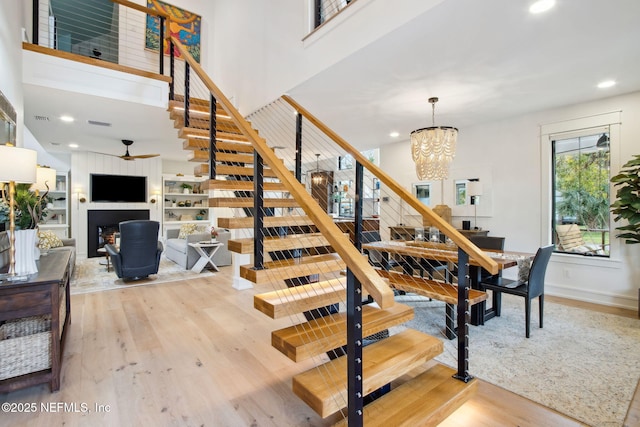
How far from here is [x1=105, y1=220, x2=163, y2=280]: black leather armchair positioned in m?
5.11

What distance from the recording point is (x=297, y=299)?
1.88 meters

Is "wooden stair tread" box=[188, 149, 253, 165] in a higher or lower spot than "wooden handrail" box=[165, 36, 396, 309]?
higher

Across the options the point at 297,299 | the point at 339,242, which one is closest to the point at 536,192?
the point at 297,299

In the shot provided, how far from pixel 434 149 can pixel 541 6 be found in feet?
5.44

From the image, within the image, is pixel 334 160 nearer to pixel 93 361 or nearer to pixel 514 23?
pixel 514 23

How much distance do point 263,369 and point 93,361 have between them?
4.73 feet

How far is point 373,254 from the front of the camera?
4.86m

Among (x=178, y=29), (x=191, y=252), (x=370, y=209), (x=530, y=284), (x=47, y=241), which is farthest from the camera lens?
(x=370, y=209)

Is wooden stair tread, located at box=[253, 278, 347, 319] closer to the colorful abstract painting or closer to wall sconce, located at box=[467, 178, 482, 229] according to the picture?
wall sconce, located at box=[467, 178, 482, 229]

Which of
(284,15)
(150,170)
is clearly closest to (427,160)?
(284,15)

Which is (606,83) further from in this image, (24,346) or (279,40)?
(24,346)

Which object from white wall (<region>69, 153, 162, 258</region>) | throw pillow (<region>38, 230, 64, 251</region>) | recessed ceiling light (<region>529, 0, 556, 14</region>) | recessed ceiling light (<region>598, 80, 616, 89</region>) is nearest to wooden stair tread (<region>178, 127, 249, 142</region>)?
recessed ceiling light (<region>529, 0, 556, 14</region>)

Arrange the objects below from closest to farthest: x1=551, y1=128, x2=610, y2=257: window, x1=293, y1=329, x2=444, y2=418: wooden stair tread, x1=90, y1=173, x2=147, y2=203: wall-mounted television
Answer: x1=293, y1=329, x2=444, y2=418: wooden stair tread → x1=551, y1=128, x2=610, y2=257: window → x1=90, y1=173, x2=147, y2=203: wall-mounted television

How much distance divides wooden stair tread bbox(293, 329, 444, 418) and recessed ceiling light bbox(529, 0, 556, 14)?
2407mm
